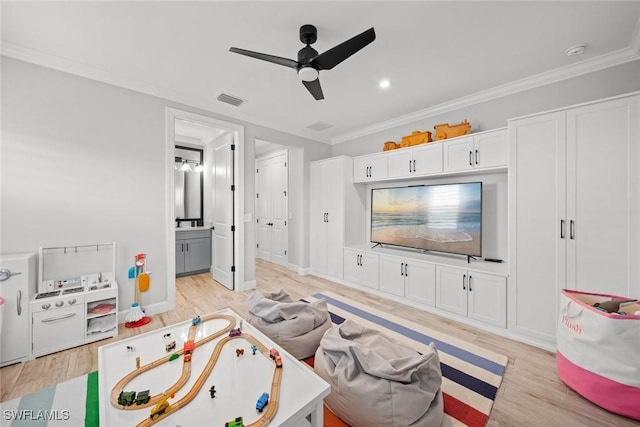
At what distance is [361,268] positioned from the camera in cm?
388

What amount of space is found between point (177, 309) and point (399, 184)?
353cm

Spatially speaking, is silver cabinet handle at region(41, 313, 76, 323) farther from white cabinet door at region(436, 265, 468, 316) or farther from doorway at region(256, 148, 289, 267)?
white cabinet door at region(436, 265, 468, 316)

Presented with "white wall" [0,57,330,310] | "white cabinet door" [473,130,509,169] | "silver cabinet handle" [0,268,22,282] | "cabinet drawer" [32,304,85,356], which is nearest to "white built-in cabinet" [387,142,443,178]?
"white cabinet door" [473,130,509,169]

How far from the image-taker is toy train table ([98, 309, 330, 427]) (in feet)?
3.38

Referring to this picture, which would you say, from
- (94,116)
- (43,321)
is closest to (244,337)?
(43,321)

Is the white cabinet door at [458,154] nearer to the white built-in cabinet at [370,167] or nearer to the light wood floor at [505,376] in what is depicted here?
the white built-in cabinet at [370,167]

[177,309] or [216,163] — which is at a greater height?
[216,163]

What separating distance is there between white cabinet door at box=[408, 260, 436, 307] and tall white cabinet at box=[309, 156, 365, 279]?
1184 millimetres

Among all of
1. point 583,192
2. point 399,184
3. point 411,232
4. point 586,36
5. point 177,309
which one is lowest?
point 177,309

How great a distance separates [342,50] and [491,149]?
6.69 ft

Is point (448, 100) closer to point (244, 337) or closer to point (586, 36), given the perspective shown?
point (586, 36)

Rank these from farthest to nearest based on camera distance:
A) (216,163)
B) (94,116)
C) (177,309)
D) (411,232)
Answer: (216,163), (411,232), (177,309), (94,116)

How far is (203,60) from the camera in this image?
2402 millimetres

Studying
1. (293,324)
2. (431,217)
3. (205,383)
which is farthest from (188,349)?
(431,217)
